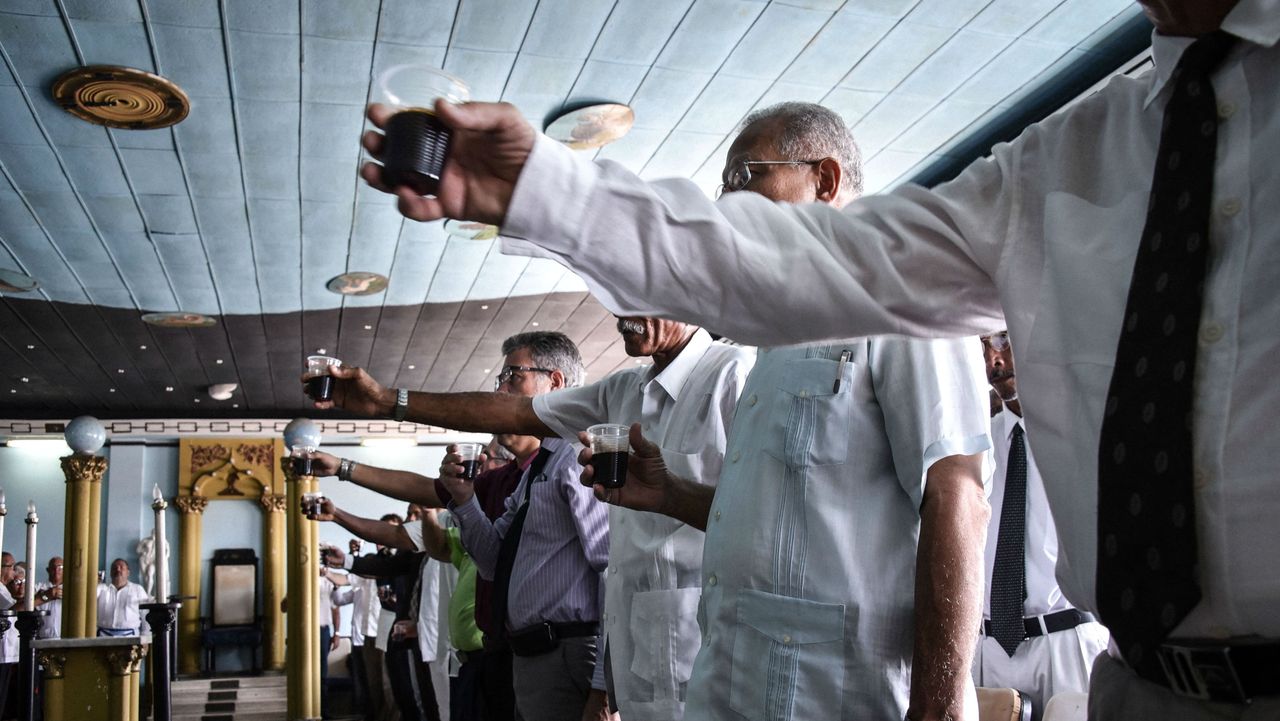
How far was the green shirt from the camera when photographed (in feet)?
15.8

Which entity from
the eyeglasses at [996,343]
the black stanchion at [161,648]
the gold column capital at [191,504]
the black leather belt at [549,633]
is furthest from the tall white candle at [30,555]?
the gold column capital at [191,504]

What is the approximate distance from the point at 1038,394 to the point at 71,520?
29.9ft

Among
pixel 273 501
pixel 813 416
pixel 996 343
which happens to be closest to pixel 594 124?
pixel 996 343

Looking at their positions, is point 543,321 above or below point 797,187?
above

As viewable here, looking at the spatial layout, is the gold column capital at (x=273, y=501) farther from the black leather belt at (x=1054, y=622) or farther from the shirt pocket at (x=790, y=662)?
the shirt pocket at (x=790, y=662)

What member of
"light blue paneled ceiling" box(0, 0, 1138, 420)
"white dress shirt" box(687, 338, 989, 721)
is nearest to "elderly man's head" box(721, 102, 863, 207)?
"white dress shirt" box(687, 338, 989, 721)

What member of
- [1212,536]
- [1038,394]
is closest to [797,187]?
[1038,394]

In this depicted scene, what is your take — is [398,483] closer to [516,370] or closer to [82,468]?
[516,370]

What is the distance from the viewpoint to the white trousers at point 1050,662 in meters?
2.91

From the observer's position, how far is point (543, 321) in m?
11.5

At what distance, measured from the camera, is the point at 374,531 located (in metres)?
6.05

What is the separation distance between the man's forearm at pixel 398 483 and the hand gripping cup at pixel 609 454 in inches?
91.9

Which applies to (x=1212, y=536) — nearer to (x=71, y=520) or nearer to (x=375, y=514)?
(x=71, y=520)

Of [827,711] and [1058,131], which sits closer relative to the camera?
[1058,131]
